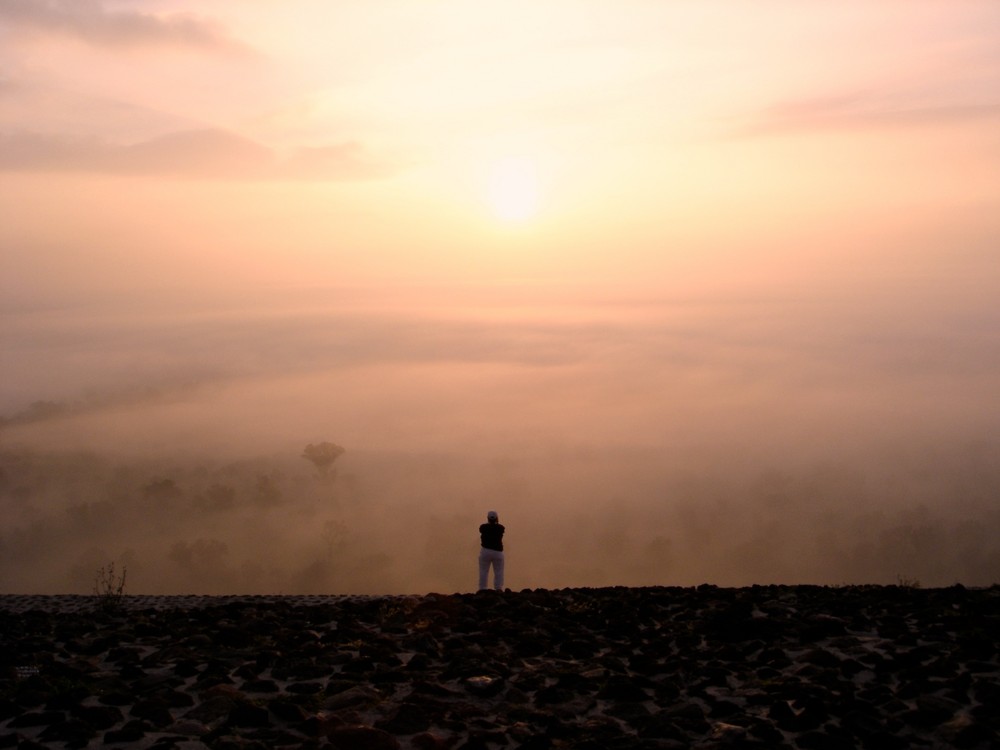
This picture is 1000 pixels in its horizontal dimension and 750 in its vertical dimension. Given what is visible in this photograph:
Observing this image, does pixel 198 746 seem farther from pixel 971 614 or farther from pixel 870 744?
pixel 971 614

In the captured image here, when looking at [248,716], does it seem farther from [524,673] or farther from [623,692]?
[623,692]

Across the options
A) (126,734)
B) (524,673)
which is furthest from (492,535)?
(126,734)

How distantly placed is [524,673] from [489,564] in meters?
7.51

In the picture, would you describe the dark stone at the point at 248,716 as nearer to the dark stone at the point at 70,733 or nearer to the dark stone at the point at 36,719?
the dark stone at the point at 70,733

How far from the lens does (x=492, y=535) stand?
21906 mm

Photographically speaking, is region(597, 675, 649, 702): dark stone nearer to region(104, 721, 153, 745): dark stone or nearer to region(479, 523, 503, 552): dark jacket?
region(104, 721, 153, 745): dark stone

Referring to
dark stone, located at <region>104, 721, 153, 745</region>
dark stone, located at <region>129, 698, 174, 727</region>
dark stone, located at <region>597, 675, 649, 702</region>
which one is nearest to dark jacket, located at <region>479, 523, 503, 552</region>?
dark stone, located at <region>597, 675, 649, 702</region>

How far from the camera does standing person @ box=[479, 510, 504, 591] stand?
21.9m

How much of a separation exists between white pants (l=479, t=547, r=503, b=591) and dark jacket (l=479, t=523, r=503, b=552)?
113 millimetres

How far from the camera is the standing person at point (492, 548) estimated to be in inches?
862

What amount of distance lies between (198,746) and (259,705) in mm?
1313

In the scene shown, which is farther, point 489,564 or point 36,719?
point 489,564

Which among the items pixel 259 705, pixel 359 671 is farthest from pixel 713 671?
pixel 259 705

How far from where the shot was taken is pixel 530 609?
18.4 meters
